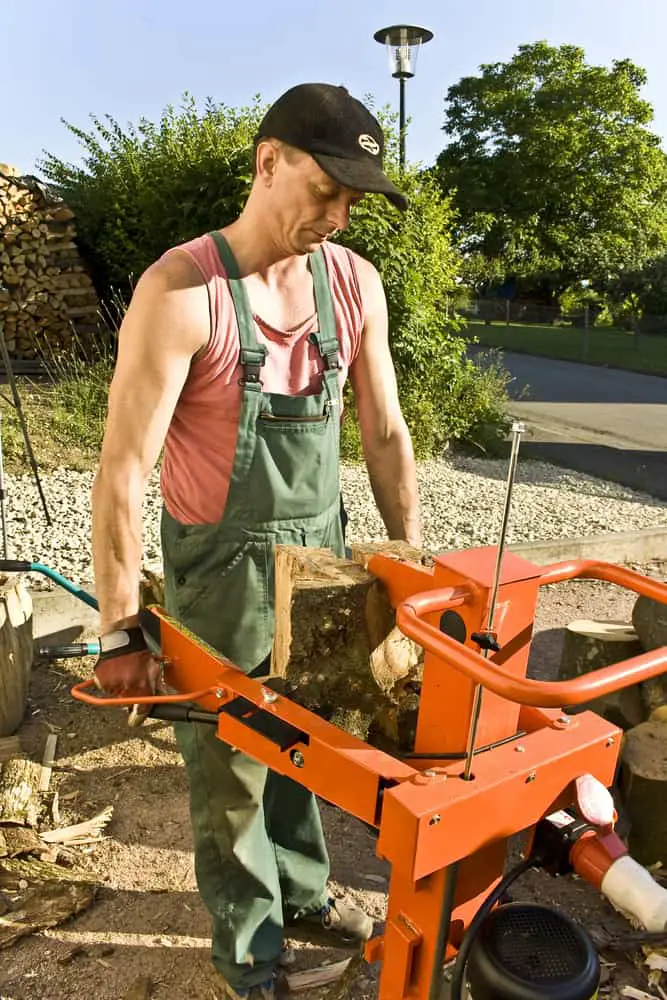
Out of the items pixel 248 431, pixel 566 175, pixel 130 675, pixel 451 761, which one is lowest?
pixel 130 675

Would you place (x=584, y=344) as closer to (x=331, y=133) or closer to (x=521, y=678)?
(x=331, y=133)

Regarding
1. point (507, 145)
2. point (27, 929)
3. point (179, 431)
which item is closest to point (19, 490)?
point (27, 929)

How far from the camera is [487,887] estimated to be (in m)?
1.41

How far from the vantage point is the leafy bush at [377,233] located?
7.82m

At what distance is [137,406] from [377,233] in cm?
631

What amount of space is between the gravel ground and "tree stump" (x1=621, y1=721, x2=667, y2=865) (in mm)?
2887

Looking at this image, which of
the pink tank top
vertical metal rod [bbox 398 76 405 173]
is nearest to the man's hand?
the pink tank top

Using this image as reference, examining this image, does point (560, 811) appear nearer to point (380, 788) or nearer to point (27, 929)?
point (380, 788)

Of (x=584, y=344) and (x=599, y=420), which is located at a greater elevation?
(x=584, y=344)

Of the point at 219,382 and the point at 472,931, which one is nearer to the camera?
the point at 472,931

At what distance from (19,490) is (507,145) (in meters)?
33.3

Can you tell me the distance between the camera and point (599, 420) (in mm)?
11328

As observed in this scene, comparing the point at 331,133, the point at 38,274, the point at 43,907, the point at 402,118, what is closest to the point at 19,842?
the point at 43,907

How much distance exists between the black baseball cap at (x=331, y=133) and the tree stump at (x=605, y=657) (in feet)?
8.34
